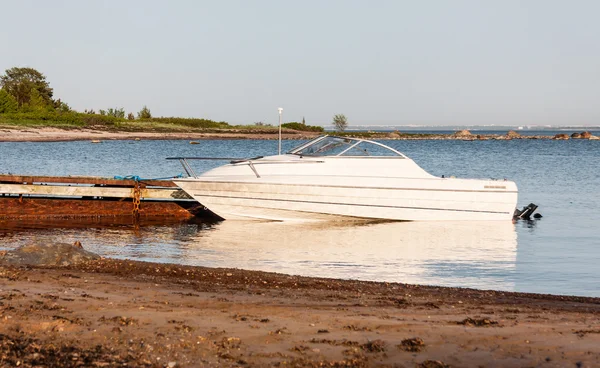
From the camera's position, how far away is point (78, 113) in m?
87.5

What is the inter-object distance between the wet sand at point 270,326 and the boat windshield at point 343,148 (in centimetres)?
943

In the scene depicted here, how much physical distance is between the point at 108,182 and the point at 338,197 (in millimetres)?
5639

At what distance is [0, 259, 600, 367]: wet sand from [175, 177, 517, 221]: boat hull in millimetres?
9007

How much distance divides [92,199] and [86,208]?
35 centimetres

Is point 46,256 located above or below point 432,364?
below

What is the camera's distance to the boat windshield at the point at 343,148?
19000 millimetres

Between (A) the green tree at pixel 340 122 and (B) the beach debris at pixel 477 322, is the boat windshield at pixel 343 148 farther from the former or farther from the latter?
(A) the green tree at pixel 340 122

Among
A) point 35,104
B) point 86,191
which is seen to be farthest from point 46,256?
point 35,104

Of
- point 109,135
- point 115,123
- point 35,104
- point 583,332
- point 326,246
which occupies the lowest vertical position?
point 109,135

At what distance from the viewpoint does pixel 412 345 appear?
6.38 m

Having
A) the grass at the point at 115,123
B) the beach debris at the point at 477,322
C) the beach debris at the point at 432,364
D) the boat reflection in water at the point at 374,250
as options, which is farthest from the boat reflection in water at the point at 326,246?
the grass at the point at 115,123

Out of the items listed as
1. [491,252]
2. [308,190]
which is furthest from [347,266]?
[308,190]

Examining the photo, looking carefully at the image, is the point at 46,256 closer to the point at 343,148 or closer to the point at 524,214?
the point at 343,148

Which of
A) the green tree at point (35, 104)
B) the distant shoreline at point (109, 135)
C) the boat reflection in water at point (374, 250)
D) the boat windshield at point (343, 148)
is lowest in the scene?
the distant shoreline at point (109, 135)
